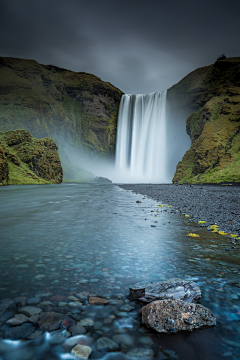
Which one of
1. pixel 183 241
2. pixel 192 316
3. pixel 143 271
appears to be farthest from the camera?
pixel 183 241

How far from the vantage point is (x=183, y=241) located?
5863 millimetres

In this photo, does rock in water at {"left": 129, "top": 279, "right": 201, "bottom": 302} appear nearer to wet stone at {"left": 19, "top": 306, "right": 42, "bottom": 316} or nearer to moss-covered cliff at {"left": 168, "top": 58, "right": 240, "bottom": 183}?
wet stone at {"left": 19, "top": 306, "right": 42, "bottom": 316}

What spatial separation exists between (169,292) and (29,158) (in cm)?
6244

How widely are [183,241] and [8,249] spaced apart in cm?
455

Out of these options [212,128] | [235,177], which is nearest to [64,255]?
[235,177]

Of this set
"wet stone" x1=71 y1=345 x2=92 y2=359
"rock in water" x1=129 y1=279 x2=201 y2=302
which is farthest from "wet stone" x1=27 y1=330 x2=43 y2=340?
"rock in water" x1=129 y1=279 x2=201 y2=302

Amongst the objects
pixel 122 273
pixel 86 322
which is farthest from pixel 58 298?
pixel 122 273

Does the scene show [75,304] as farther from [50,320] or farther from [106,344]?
[106,344]

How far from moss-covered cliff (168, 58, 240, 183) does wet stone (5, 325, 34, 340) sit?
40.4 metres

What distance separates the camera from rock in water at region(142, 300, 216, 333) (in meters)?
2.21

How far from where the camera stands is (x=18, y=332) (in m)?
2.14

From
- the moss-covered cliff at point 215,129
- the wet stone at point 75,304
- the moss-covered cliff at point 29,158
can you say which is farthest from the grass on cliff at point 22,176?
the wet stone at point 75,304

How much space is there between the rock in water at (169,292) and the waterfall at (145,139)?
8455 cm

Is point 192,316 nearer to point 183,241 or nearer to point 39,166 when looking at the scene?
point 183,241
